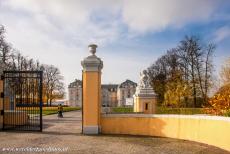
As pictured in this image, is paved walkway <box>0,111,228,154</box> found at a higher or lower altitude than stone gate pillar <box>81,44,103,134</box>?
lower

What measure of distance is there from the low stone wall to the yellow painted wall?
550 mm

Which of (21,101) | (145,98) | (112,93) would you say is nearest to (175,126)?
(21,101)

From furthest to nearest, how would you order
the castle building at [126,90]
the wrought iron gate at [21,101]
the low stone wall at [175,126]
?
Answer: the castle building at [126,90] < the wrought iron gate at [21,101] < the low stone wall at [175,126]

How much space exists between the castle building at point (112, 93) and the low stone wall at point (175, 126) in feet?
257

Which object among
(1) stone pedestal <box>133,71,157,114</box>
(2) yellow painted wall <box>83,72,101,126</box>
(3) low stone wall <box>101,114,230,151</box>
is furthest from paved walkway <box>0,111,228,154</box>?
(1) stone pedestal <box>133,71,157,114</box>

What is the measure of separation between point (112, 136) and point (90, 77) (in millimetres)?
2676

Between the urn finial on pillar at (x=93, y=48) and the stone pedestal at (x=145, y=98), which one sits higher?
the urn finial on pillar at (x=93, y=48)

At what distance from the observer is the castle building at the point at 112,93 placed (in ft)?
333

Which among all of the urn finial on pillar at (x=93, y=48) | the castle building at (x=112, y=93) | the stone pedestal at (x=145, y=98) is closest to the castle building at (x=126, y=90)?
the castle building at (x=112, y=93)

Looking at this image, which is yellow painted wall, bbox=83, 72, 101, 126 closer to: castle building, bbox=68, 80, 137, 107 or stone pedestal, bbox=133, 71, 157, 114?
stone pedestal, bbox=133, 71, 157, 114

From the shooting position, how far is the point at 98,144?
462 inches

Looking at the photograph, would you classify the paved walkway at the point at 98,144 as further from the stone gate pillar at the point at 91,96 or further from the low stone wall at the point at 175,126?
the stone gate pillar at the point at 91,96

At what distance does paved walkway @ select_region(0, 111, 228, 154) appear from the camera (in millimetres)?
10461

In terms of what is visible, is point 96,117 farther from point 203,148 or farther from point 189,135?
point 203,148
